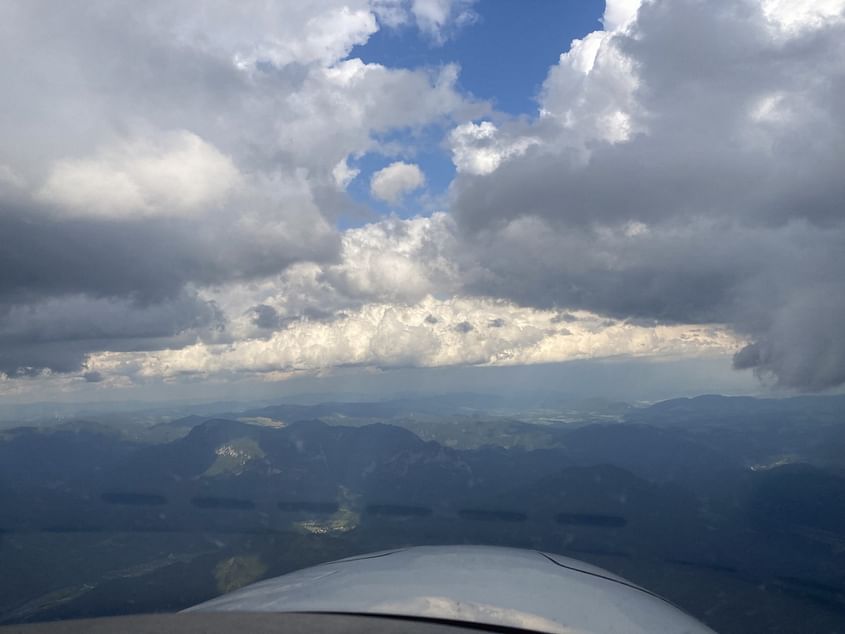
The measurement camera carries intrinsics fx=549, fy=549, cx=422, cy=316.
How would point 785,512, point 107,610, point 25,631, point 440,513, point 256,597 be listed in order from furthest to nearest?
point 785,512 → point 440,513 → point 107,610 → point 256,597 → point 25,631

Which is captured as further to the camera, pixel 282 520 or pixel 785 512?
pixel 785 512

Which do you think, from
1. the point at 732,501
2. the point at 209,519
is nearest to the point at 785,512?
the point at 732,501

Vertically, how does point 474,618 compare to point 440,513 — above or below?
above

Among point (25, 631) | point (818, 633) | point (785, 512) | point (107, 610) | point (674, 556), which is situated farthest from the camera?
point (785, 512)

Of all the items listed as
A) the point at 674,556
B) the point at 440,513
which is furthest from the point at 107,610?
the point at 674,556

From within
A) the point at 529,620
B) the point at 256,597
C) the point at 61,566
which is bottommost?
the point at 61,566

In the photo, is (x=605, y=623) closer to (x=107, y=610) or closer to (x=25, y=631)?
(x=25, y=631)
